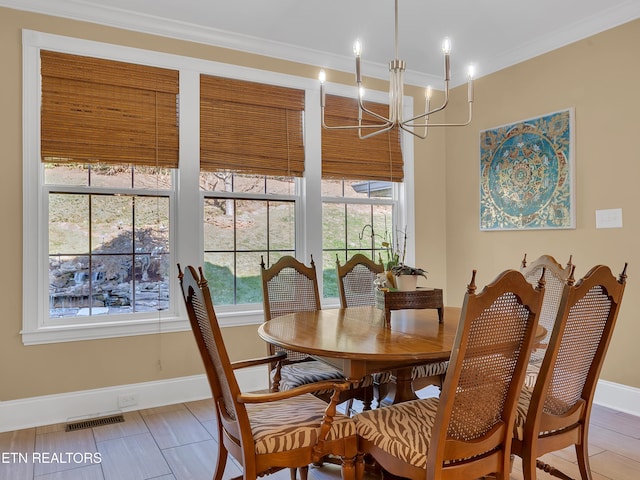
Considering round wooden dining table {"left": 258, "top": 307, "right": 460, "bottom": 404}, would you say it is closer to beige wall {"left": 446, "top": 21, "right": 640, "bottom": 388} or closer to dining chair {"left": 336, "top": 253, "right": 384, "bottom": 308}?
dining chair {"left": 336, "top": 253, "right": 384, "bottom": 308}

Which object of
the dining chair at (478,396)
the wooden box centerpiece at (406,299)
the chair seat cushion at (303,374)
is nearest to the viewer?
the dining chair at (478,396)

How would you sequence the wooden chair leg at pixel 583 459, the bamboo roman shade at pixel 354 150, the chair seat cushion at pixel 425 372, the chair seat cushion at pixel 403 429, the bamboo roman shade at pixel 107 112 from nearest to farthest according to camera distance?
the chair seat cushion at pixel 403 429, the wooden chair leg at pixel 583 459, the chair seat cushion at pixel 425 372, the bamboo roman shade at pixel 107 112, the bamboo roman shade at pixel 354 150

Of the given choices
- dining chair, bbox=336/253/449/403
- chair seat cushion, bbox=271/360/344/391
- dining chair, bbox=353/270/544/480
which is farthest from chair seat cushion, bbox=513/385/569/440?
dining chair, bbox=336/253/449/403

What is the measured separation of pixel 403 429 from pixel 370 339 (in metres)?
0.40

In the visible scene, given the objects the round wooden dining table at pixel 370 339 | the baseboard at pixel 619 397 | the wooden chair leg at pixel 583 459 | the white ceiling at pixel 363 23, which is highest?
the white ceiling at pixel 363 23

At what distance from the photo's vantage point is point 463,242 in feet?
14.8

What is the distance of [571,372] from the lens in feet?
6.26

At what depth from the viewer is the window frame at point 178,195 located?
3.05 meters

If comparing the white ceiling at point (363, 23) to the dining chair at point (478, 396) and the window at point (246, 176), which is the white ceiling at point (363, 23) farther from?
the dining chair at point (478, 396)

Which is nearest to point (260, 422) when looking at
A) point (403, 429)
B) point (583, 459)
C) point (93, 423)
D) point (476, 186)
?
point (403, 429)

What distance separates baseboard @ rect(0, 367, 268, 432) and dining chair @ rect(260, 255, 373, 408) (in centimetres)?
101

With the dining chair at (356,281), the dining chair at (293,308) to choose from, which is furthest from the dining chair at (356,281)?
the dining chair at (293,308)

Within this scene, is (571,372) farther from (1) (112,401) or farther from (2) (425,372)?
(1) (112,401)

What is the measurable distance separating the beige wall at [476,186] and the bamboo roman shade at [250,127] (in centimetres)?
23
